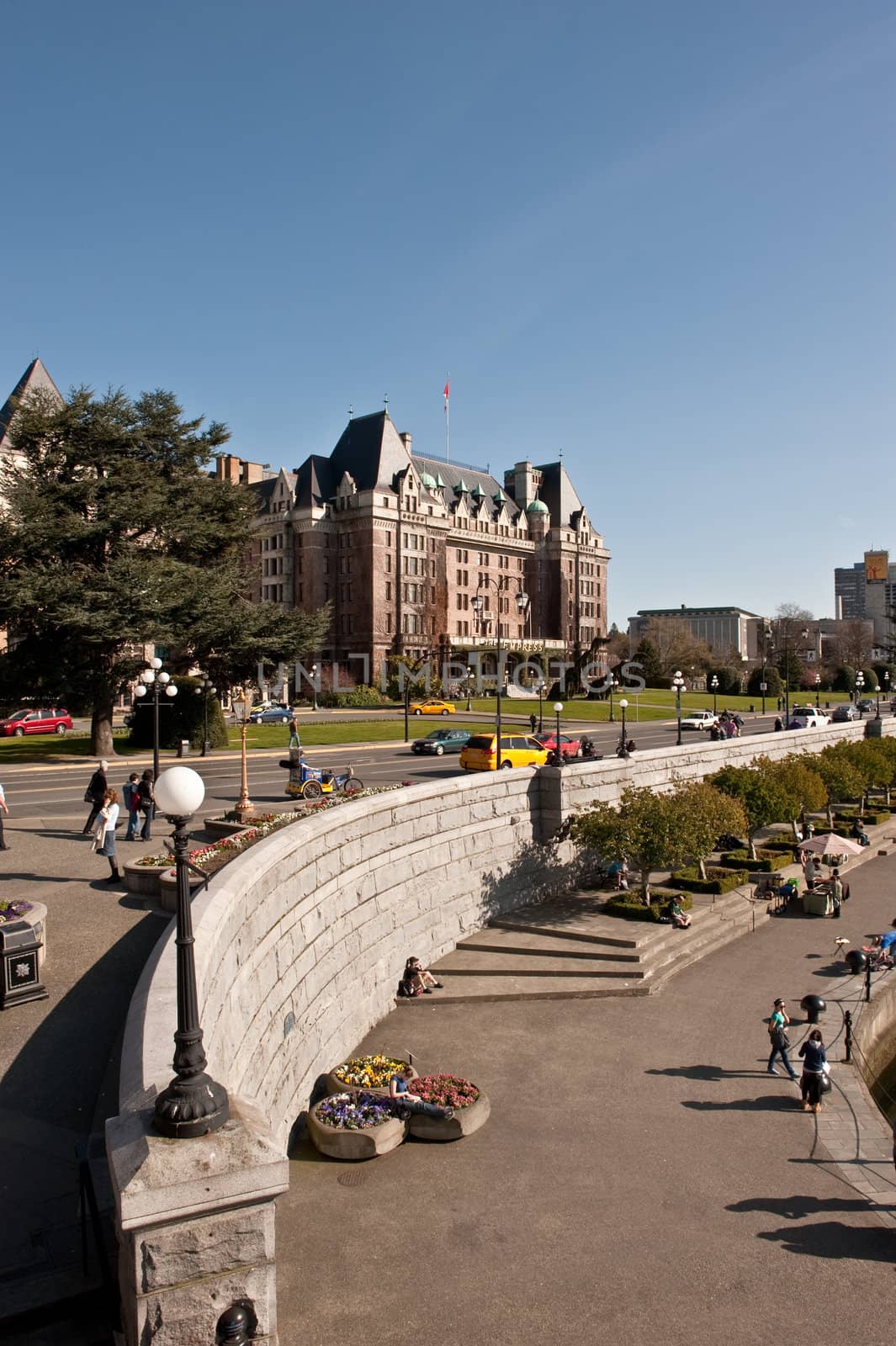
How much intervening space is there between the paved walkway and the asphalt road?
1059 cm

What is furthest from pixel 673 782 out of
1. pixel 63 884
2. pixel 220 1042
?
pixel 220 1042

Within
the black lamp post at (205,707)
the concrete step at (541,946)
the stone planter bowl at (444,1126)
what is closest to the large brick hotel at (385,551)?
the black lamp post at (205,707)

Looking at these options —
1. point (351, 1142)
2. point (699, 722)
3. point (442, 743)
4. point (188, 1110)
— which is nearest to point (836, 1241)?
point (351, 1142)

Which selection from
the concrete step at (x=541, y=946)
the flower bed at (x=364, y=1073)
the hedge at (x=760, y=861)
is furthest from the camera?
the hedge at (x=760, y=861)

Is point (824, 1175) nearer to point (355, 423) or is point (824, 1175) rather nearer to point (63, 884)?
point (63, 884)

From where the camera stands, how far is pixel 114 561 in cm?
3631

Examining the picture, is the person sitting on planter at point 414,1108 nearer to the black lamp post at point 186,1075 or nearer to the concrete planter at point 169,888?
the concrete planter at point 169,888

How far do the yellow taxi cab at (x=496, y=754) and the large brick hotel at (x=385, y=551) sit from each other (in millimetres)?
41434

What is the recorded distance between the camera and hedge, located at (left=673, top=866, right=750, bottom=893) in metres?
27.0

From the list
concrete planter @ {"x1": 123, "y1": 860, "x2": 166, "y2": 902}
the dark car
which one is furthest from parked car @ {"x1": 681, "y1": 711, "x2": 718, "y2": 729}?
concrete planter @ {"x1": 123, "y1": 860, "x2": 166, "y2": 902}

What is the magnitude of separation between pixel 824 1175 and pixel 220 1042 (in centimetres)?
935

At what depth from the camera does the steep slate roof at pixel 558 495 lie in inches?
4328

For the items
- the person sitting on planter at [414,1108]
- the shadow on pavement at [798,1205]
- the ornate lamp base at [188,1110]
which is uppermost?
the ornate lamp base at [188,1110]

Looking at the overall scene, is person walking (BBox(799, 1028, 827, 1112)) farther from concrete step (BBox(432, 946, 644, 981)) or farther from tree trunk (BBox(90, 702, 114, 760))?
tree trunk (BBox(90, 702, 114, 760))
